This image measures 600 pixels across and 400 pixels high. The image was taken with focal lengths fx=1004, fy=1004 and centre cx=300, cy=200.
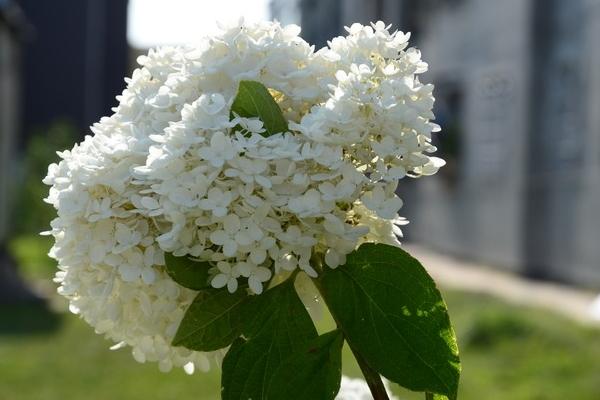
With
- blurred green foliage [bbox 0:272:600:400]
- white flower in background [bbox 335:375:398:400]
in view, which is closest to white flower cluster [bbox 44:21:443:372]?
white flower in background [bbox 335:375:398:400]

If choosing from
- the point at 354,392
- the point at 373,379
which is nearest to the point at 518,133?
the point at 354,392

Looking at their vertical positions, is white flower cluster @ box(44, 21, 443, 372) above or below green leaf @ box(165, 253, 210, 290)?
above

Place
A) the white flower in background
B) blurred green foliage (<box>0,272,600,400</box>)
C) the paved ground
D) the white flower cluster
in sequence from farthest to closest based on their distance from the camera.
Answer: the paved ground, blurred green foliage (<box>0,272,600,400</box>), the white flower in background, the white flower cluster

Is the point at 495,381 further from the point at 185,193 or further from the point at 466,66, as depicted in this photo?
the point at 466,66

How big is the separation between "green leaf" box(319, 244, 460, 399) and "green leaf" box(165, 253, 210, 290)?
0.36 feet

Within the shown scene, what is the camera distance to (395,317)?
901 millimetres

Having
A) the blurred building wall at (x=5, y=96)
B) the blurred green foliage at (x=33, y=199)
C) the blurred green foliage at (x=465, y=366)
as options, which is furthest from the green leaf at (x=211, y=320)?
the blurred green foliage at (x=33, y=199)

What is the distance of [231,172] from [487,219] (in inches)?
418

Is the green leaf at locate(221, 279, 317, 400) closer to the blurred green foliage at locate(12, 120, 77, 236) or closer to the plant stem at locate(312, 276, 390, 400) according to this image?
the plant stem at locate(312, 276, 390, 400)

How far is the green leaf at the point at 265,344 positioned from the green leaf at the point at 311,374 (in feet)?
0.04

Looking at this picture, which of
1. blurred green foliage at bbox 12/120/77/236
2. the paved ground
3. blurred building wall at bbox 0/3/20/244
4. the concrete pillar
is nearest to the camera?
the paved ground

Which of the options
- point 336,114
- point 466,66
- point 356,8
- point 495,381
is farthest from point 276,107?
point 356,8

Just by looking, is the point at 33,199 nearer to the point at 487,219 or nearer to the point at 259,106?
the point at 487,219

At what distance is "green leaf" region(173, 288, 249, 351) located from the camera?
0.92m
